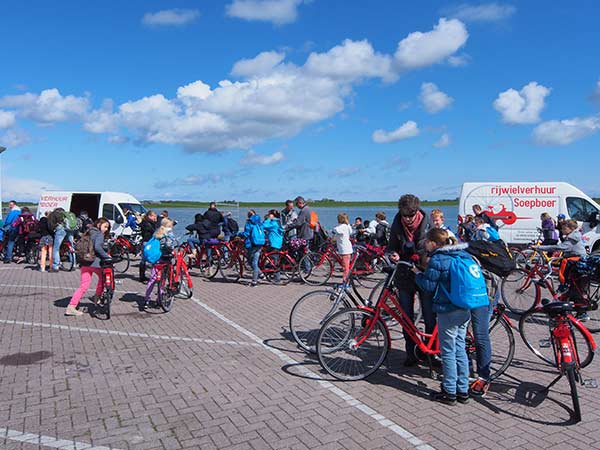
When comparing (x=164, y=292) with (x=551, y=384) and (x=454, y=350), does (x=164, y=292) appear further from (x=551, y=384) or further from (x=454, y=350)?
(x=551, y=384)

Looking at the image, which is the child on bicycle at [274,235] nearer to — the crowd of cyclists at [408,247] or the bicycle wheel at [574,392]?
the crowd of cyclists at [408,247]

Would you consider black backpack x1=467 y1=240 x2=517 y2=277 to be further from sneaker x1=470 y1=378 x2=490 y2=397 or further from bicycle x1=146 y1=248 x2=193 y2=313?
bicycle x1=146 y1=248 x2=193 y2=313

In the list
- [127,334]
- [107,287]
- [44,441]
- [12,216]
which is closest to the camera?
[44,441]

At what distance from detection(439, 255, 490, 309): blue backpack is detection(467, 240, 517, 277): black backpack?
825 millimetres

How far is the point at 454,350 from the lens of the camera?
Result: 4.26 m

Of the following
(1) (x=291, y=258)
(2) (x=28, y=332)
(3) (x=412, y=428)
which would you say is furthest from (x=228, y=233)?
(3) (x=412, y=428)

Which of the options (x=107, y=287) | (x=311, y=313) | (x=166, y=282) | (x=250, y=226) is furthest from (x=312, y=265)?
(x=311, y=313)

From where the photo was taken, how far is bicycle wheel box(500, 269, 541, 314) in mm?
8055

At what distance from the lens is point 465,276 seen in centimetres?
412

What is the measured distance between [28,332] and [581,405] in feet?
22.6

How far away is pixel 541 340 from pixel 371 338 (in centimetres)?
211

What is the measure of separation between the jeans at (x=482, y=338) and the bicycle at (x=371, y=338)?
0.33 meters

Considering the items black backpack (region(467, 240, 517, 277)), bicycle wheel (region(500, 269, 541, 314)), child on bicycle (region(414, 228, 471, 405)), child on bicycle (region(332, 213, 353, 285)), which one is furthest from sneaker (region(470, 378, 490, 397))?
child on bicycle (region(332, 213, 353, 285))

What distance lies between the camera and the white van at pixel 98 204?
1919 cm
